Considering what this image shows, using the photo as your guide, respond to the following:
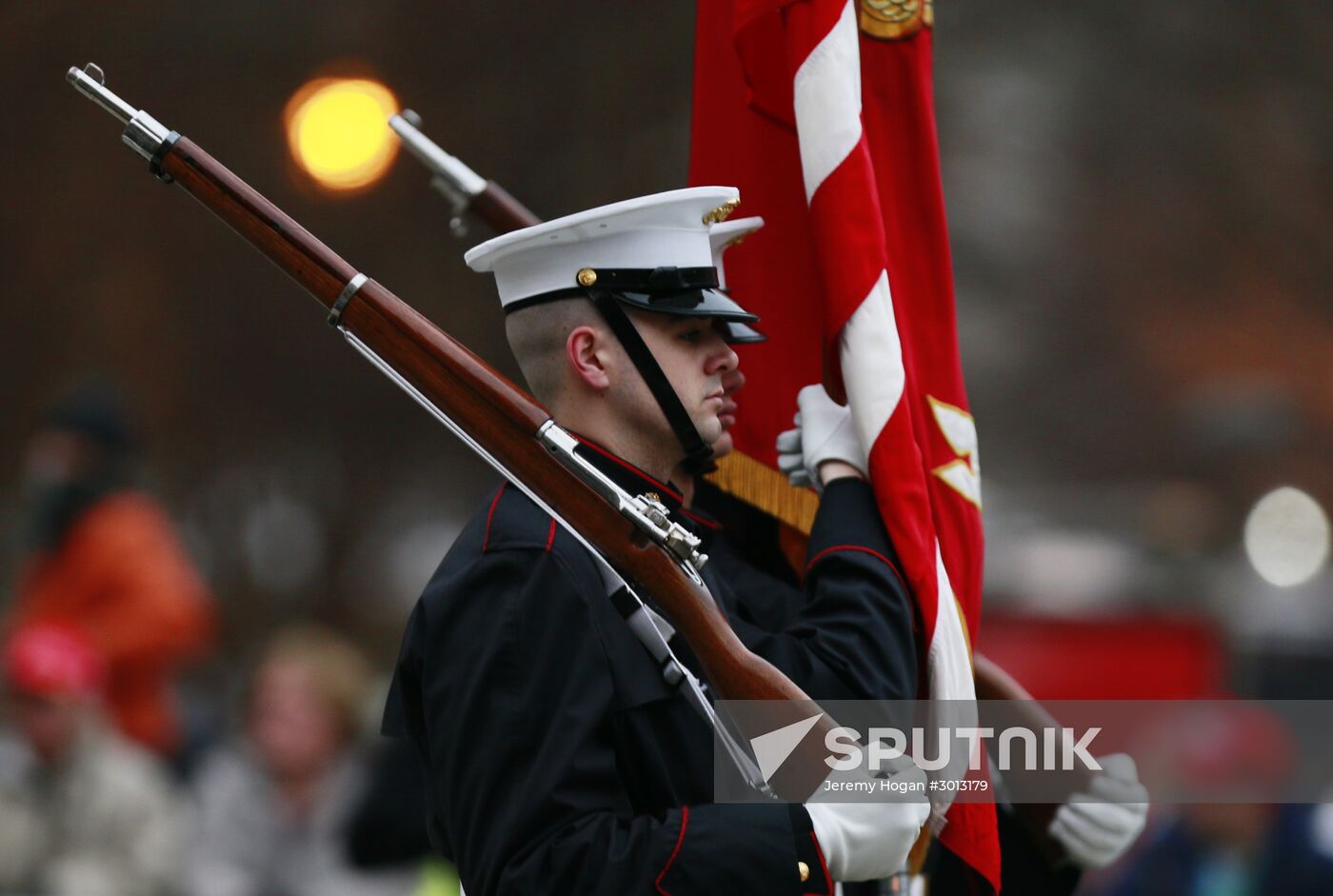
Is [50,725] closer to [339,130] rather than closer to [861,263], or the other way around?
[861,263]

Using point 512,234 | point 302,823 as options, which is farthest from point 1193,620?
point 512,234

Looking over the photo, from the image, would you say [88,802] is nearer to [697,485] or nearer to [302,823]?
[302,823]

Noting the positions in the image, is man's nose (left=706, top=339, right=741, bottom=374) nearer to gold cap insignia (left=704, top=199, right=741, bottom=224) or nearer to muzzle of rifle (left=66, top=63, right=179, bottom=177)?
gold cap insignia (left=704, top=199, right=741, bottom=224)

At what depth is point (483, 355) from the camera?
750 cm

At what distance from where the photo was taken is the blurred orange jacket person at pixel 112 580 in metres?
5.95

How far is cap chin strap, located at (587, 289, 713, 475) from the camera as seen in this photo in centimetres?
276

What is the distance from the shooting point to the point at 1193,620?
882 cm

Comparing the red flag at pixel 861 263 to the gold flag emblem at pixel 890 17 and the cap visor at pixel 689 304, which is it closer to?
the gold flag emblem at pixel 890 17

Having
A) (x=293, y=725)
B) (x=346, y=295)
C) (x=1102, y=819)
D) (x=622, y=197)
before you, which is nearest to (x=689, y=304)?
(x=346, y=295)

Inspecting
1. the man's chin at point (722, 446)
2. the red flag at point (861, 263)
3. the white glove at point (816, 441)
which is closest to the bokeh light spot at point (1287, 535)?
the red flag at point (861, 263)

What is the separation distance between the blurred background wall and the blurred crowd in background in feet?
0.06

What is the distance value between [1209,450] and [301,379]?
4929 millimetres

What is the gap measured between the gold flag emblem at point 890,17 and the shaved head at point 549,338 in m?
0.80

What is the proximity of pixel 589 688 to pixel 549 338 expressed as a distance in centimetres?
62
